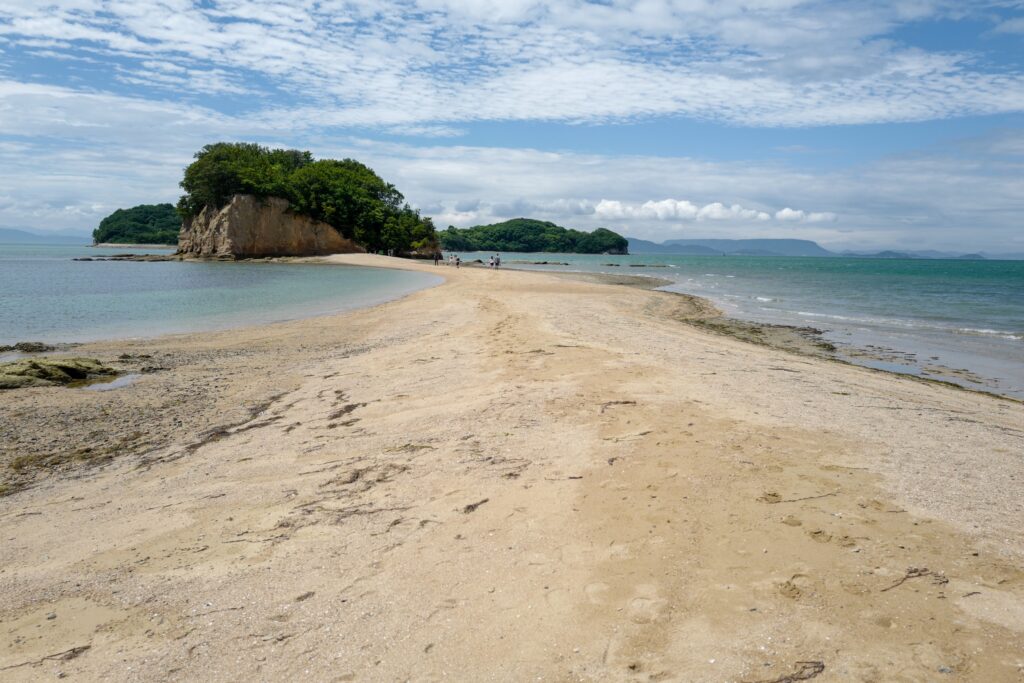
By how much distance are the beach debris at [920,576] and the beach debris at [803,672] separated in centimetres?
90

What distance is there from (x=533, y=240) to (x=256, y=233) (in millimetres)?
115216

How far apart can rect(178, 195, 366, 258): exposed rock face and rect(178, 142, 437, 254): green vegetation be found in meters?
1.17

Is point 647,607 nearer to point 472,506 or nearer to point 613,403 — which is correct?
point 472,506

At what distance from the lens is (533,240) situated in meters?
180

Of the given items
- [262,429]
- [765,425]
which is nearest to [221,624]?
[262,429]

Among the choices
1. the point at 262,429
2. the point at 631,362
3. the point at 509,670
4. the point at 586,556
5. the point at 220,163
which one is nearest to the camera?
the point at 509,670

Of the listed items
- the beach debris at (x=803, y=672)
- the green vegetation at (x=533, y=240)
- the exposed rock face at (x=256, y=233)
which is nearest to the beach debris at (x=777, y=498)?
the beach debris at (x=803, y=672)

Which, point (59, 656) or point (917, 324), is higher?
point (917, 324)

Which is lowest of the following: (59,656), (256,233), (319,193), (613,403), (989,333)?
(59,656)

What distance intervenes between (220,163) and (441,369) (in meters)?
72.1

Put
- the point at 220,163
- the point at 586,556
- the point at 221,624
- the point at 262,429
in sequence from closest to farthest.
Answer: the point at 221,624 < the point at 586,556 < the point at 262,429 < the point at 220,163

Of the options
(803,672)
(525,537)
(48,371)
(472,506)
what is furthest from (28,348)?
(803,672)

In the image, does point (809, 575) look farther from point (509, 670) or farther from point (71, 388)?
point (71, 388)

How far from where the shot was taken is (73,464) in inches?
280
